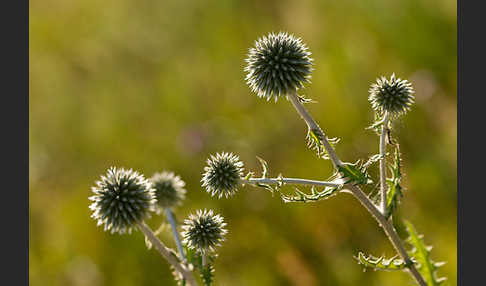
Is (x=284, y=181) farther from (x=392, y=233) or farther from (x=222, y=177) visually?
(x=392, y=233)

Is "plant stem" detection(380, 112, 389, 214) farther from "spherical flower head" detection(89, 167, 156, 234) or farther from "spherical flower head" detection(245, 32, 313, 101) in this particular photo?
"spherical flower head" detection(89, 167, 156, 234)

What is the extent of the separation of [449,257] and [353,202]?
943 mm

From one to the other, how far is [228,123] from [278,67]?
9.22ft

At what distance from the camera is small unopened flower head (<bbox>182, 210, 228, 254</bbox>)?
237cm

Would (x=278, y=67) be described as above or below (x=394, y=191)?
above

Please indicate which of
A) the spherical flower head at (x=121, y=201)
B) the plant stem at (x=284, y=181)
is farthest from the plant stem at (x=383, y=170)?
the spherical flower head at (x=121, y=201)

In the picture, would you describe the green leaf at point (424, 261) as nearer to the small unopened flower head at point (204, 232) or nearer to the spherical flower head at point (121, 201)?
the small unopened flower head at point (204, 232)

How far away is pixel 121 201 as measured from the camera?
7.63ft

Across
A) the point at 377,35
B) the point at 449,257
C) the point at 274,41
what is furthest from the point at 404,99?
the point at 377,35

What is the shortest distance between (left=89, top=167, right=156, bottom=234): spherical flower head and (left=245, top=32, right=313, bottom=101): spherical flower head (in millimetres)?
818

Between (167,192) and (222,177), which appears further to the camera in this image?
(167,192)

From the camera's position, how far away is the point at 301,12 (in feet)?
20.1

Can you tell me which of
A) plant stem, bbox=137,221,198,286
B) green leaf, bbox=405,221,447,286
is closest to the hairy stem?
green leaf, bbox=405,221,447,286

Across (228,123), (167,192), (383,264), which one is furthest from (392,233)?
(228,123)
